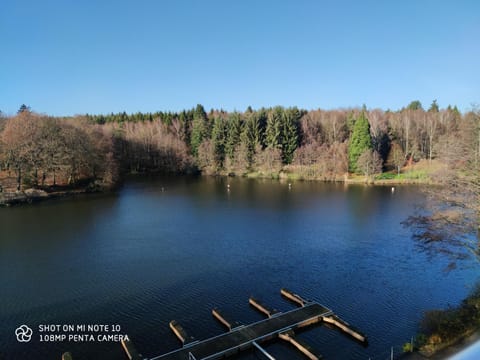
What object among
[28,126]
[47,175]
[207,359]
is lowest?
[207,359]

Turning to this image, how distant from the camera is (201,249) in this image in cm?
2320

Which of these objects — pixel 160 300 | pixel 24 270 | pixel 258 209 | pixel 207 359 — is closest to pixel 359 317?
pixel 207 359

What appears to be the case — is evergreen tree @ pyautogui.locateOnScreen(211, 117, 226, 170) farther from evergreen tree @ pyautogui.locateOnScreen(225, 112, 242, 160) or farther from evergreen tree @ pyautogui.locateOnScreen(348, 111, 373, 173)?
evergreen tree @ pyautogui.locateOnScreen(348, 111, 373, 173)

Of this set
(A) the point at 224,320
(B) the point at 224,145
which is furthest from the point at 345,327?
(B) the point at 224,145

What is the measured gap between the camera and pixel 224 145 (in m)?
74.8

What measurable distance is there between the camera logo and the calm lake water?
21cm

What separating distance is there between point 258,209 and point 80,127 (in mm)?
32403

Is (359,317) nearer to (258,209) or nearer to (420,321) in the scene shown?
(420,321)

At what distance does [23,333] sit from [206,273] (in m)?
8.72

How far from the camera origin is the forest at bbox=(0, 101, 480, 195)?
44875 mm

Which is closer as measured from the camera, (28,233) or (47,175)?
(28,233)

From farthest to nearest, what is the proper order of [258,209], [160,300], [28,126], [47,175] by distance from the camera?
[47,175] < [28,126] < [258,209] < [160,300]

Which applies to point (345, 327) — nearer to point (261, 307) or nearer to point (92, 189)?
point (261, 307)

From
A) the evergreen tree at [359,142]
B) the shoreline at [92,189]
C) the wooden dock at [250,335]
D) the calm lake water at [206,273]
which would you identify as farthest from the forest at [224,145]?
the wooden dock at [250,335]
